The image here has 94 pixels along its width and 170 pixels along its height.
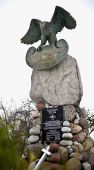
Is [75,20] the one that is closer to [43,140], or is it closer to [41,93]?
[41,93]

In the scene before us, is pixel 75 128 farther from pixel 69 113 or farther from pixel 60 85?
pixel 60 85

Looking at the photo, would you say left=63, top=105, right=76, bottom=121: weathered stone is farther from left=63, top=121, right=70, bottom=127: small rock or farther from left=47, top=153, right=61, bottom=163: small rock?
left=47, top=153, right=61, bottom=163: small rock

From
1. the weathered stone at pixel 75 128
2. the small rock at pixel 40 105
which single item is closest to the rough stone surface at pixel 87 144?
the weathered stone at pixel 75 128

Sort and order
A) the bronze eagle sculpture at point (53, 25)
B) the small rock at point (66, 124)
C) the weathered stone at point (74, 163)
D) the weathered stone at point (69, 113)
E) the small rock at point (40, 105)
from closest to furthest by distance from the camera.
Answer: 1. the weathered stone at point (74, 163)
2. the small rock at point (66, 124)
3. the weathered stone at point (69, 113)
4. the small rock at point (40, 105)
5. the bronze eagle sculpture at point (53, 25)

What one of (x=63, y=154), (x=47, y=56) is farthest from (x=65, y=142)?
(x=47, y=56)

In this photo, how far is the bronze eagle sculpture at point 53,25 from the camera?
10.3 metres

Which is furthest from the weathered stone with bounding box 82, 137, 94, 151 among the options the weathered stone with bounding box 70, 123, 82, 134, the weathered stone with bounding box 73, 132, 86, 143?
the weathered stone with bounding box 70, 123, 82, 134

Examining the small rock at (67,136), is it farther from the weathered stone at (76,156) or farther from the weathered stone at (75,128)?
the weathered stone at (76,156)

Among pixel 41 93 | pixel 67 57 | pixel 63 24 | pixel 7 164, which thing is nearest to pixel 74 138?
pixel 41 93

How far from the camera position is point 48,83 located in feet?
32.3

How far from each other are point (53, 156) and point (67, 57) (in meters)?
2.90

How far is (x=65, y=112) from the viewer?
9.26 meters

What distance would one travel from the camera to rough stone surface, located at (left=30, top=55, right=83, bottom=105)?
952cm

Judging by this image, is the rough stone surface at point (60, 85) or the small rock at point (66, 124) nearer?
the small rock at point (66, 124)
